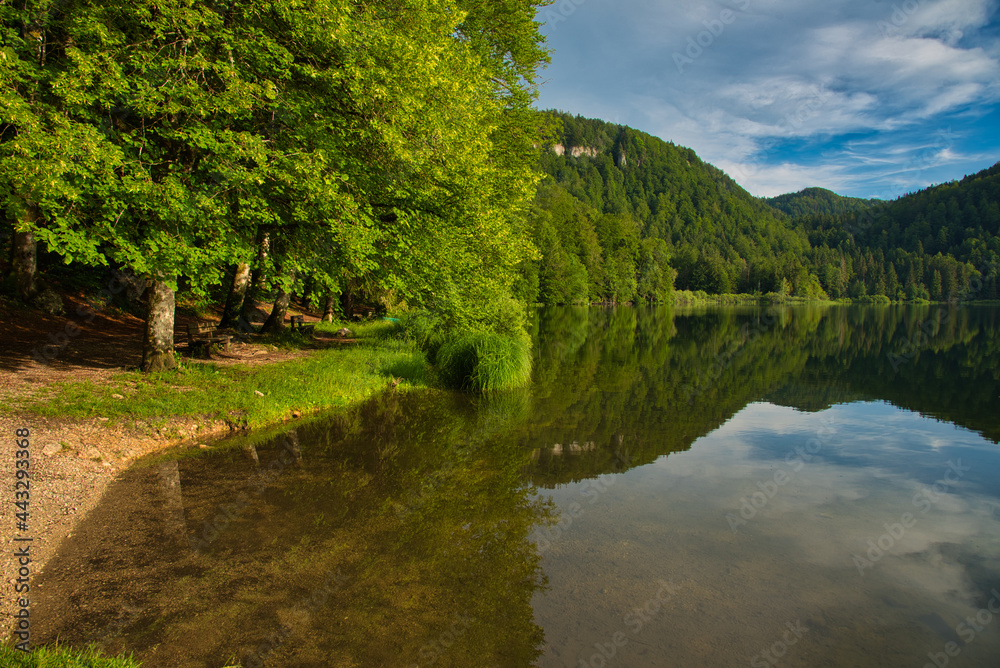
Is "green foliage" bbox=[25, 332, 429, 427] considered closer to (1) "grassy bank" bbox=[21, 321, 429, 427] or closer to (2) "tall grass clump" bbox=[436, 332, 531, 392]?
(1) "grassy bank" bbox=[21, 321, 429, 427]

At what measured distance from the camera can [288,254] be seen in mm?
12500

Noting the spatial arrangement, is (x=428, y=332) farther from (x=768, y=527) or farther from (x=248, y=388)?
(x=768, y=527)

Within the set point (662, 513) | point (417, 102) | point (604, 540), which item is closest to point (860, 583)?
point (662, 513)

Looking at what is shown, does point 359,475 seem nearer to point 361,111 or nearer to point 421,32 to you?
point 361,111

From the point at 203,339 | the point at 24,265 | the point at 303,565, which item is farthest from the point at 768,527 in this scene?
the point at 24,265

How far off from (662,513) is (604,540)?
1490 mm

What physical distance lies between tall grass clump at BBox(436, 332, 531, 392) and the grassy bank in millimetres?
944

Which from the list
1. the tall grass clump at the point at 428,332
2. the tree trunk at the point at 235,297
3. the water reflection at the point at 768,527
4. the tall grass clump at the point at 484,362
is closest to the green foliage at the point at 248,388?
the tall grass clump at the point at 484,362

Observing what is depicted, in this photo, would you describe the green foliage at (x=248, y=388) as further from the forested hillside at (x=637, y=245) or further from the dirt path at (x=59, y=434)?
the forested hillside at (x=637, y=245)

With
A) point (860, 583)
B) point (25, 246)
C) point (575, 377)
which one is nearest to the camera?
point (860, 583)

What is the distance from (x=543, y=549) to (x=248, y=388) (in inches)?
329

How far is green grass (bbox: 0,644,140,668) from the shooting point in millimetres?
3500

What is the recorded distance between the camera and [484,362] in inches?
640

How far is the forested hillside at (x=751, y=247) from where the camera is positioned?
314ft
